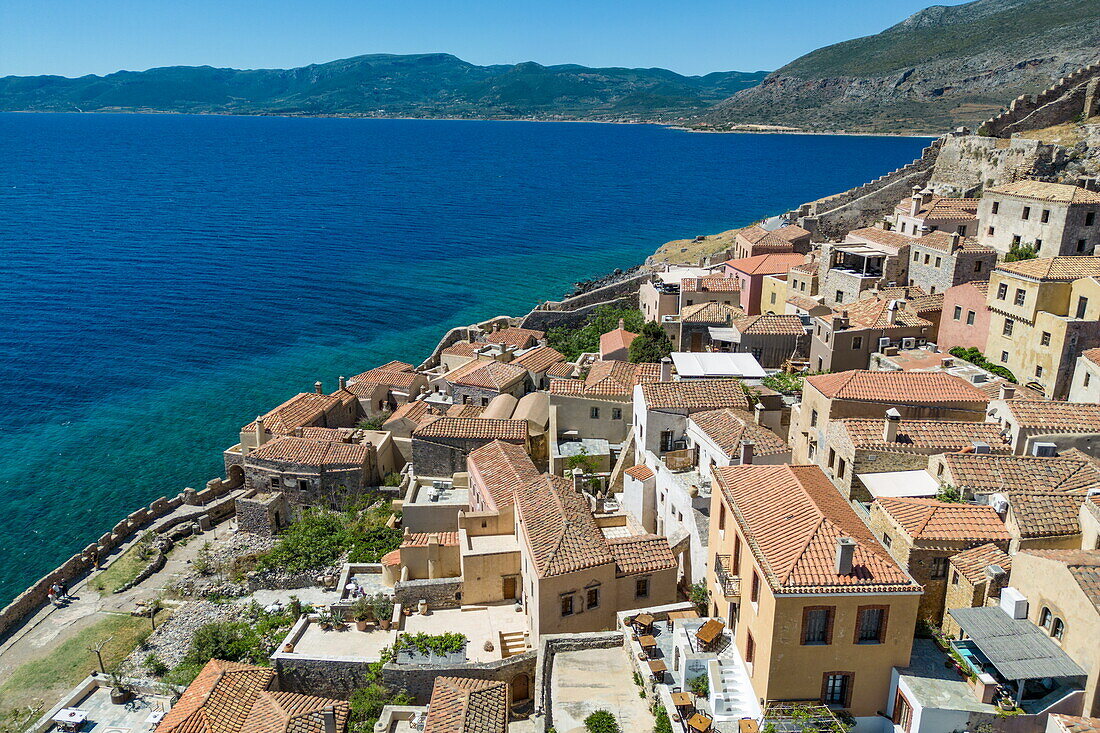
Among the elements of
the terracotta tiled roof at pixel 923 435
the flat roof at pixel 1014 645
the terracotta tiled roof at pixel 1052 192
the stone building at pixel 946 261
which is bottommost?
the flat roof at pixel 1014 645

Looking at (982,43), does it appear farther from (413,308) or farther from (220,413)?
(220,413)

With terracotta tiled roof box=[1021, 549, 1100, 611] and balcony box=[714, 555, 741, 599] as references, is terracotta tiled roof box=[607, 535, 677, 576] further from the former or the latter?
terracotta tiled roof box=[1021, 549, 1100, 611]

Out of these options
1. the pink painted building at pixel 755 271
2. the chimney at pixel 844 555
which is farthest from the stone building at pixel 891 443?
the pink painted building at pixel 755 271

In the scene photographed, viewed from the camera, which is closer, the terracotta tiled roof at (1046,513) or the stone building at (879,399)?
the terracotta tiled roof at (1046,513)

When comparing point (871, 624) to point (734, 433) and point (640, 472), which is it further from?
point (640, 472)

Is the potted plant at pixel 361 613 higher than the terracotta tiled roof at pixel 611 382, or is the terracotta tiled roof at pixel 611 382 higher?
the terracotta tiled roof at pixel 611 382

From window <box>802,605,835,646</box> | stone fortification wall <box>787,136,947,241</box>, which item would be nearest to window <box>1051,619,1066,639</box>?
window <box>802,605,835,646</box>

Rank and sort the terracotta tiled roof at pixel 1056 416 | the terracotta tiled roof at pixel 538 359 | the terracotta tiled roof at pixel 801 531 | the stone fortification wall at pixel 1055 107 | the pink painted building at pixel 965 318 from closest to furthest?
the terracotta tiled roof at pixel 801 531
the terracotta tiled roof at pixel 1056 416
the pink painted building at pixel 965 318
the terracotta tiled roof at pixel 538 359
the stone fortification wall at pixel 1055 107

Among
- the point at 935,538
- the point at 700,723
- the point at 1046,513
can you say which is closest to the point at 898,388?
the point at 1046,513

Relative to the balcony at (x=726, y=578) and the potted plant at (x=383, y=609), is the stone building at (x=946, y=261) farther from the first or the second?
the potted plant at (x=383, y=609)
